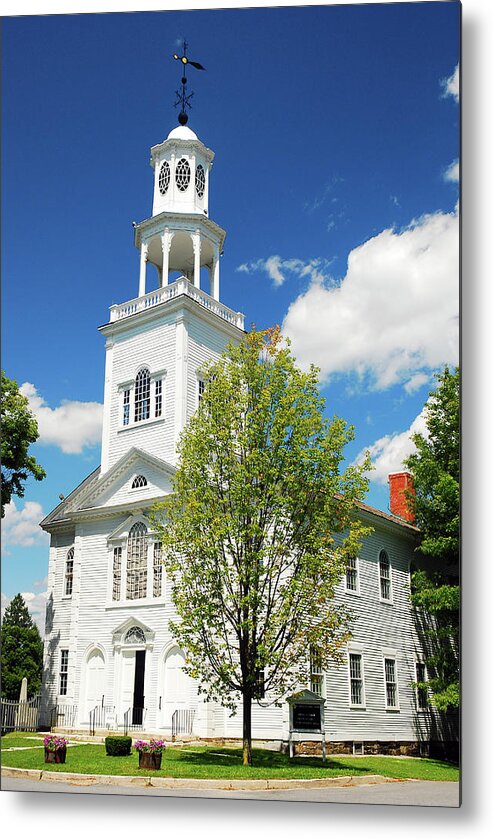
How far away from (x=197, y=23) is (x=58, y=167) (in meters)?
2.84

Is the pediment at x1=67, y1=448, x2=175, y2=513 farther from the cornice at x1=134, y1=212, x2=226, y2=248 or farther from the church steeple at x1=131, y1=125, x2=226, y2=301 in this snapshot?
the cornice at x1=134, y1=212, x2=226, y2=248

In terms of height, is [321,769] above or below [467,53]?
below

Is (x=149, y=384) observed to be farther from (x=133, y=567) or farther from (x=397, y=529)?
(x=397, y=529)

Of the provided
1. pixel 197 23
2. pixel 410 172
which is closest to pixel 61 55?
pixel 197 23

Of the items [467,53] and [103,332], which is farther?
[103,332]

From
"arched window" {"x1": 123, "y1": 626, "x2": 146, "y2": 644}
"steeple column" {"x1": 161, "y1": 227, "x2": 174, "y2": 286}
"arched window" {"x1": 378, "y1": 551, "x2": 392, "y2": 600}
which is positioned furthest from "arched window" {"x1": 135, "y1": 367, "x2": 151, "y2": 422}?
"arched window" {"x1": 378, "y1": 551, "x2": 392, "y2": 600}

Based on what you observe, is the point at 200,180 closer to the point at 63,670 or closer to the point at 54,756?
the point at 63,670

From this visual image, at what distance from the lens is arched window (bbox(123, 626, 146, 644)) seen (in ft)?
64.4

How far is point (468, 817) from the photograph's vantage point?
8.89 m

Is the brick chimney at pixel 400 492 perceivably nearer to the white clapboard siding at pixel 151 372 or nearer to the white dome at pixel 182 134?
the white clapboard siding at pixel 151 372

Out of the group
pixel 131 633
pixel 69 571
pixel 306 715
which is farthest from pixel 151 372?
pixel 306 715

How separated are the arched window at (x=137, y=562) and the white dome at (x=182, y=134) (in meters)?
8.78

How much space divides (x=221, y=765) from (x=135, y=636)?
24.8 feet

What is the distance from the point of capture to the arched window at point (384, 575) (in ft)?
63.8
